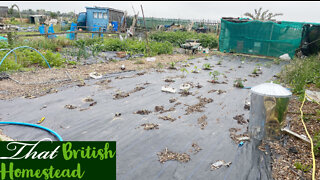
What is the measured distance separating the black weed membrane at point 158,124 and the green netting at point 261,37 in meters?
6.66

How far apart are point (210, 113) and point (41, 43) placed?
777 centimetres

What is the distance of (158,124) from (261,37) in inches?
400

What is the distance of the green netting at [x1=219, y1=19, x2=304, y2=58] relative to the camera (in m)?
11.2

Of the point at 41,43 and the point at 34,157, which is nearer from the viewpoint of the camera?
the point at 34,157

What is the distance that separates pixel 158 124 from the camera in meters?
3.72

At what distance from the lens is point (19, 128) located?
351 cm

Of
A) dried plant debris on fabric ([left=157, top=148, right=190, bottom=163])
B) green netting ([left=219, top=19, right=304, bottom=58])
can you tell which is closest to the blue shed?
green netting ([left=219, top=19, right=304, bottom=58])

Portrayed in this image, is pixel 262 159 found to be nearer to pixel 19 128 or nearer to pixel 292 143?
pixel 292 143

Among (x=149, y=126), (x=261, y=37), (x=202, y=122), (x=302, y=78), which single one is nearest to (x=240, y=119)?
(x=202, y=122)

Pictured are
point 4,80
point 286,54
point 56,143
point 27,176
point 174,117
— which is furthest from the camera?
point 286,54

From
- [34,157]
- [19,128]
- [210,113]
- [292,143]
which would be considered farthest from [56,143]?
[292,143]

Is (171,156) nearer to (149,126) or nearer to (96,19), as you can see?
(149,126)

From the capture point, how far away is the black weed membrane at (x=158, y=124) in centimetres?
270

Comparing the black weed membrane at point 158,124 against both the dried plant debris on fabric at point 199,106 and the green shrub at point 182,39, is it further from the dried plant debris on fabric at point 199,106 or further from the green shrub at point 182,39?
the green shrub at point 182,39
